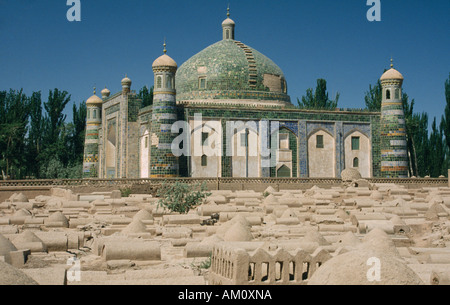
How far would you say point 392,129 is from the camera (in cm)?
2859

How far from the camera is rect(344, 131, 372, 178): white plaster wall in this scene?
29.0 m

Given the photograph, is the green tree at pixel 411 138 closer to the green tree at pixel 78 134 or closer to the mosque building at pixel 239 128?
the mosque building at pixel 239 128

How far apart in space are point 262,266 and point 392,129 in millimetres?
23152

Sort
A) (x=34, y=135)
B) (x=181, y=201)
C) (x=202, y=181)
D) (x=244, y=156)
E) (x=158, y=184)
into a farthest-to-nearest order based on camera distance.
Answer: (x=34, y=135), (x=244, y=156), (x=202, y=181), (x=158, y=184), (x=181, y=201)

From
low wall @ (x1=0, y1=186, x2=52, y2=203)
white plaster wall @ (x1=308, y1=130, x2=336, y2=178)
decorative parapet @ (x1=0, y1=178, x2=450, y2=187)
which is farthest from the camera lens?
white plaster wall @ (x1=308, y1=130, x2=336, y2=178)

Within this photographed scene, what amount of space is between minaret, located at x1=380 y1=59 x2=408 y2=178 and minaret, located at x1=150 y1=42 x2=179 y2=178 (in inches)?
405

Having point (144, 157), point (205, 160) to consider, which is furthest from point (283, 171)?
point (144, 157)

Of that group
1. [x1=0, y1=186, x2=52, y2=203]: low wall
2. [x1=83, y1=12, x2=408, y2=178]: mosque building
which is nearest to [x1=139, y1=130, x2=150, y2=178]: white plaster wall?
[x1=83, y1=12, x2=408, y2=178]: mosque building

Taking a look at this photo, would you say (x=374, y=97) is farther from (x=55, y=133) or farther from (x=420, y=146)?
(x=55, y=133)

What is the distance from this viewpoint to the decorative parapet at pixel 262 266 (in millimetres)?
6360

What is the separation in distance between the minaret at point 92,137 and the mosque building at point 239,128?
1722 millimetres

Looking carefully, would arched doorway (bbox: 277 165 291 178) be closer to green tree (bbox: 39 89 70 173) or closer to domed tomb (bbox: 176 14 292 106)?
domed tomb (bbox: 176 14 292 106)
